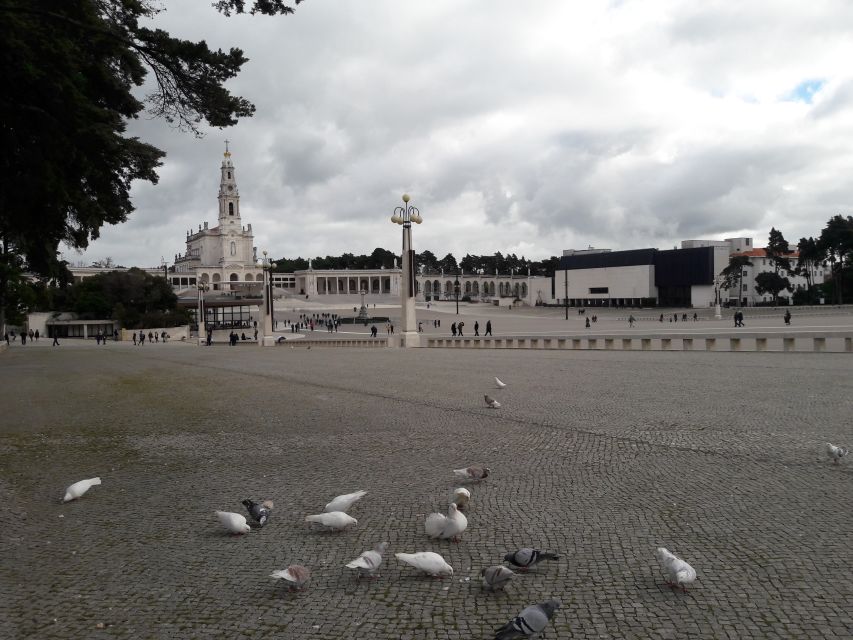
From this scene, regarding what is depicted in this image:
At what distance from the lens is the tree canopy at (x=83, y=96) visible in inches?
410

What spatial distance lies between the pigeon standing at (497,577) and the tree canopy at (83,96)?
28.1 ft

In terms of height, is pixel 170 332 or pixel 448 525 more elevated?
pixel 448 525

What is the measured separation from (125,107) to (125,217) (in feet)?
9.22

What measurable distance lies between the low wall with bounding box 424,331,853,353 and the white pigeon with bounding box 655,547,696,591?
67.3ft

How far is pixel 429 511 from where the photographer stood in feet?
18.5

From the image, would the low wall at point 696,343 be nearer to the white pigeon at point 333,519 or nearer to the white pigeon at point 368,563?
the white pigeon at point 333,519

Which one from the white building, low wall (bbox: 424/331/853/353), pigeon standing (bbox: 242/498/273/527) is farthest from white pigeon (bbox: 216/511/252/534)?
the white building

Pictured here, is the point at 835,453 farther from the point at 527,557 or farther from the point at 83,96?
the point at 83,96

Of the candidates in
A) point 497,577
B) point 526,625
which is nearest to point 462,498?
point 497,577

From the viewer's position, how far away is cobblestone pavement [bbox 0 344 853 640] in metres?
3.88

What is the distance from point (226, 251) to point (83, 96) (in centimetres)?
14826

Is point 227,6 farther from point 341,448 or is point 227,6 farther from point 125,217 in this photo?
point 125,217

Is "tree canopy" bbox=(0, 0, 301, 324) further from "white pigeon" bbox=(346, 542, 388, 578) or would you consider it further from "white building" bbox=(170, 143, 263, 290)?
"white building" bbox=(170, 143, 263, 290)

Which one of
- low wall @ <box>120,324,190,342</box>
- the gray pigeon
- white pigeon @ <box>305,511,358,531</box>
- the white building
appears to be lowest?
low wall @ <box>120,324,190,342</box>
